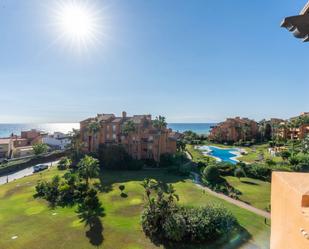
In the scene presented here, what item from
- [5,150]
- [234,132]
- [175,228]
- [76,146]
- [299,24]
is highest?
[299,24]

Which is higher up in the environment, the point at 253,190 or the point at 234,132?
the point at 234,132

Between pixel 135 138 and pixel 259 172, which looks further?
pixel 135 138

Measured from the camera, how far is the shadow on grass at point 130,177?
104 feet

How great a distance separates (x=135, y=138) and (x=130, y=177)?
35.8 ft

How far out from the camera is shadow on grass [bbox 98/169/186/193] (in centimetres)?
3180

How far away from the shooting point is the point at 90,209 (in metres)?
23.8

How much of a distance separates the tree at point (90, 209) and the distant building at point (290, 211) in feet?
69.4

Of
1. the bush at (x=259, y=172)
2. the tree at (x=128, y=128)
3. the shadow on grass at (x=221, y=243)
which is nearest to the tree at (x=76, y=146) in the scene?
the tree at (x=128, y=128)

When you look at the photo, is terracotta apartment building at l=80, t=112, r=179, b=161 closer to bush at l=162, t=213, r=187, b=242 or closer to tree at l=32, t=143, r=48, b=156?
tree at l=32, t=143, r=48, b=156

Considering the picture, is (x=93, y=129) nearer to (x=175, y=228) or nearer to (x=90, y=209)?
(x=90, y=209)

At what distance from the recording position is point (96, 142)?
4644cm

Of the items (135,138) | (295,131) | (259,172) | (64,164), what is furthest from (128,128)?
(295,131)

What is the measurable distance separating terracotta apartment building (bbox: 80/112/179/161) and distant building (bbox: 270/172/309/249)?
4147 cm

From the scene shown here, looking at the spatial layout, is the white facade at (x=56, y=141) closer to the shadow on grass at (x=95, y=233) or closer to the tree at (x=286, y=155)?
the shadow on grass at (x=95, y=233)
